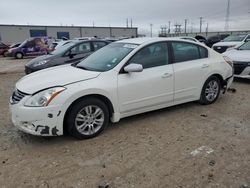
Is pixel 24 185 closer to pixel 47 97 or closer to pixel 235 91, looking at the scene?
pixel 47 97

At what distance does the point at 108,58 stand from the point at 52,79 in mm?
1146

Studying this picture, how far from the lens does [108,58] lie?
4.53 m

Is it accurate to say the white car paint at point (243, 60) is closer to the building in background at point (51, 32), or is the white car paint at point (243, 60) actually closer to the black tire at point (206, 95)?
the black tire at point (206, 95)

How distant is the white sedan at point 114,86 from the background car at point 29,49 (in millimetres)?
17953

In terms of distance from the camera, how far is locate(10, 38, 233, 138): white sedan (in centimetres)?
358

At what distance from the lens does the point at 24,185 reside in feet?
9.21

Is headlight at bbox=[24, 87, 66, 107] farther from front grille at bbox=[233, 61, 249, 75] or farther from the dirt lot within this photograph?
front grille at bbox=[233, 61, 249, 75]

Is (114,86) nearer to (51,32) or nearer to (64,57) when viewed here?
(64,57)

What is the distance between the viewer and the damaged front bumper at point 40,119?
349cm

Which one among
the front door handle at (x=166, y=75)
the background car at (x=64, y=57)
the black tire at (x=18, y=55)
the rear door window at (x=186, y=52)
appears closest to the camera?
the front door handle at (x=166, y=75)

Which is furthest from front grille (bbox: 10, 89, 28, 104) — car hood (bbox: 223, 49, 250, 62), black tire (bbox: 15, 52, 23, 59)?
black tire (bbox: 15, 52, 23, 59)

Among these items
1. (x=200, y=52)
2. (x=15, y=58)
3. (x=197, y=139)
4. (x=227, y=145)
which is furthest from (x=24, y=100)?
(x=15, y=58)

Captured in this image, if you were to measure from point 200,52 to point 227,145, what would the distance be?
92.2 inches

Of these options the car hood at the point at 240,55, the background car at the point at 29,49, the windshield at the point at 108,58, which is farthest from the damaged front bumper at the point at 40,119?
the background car at the point at 29,49
